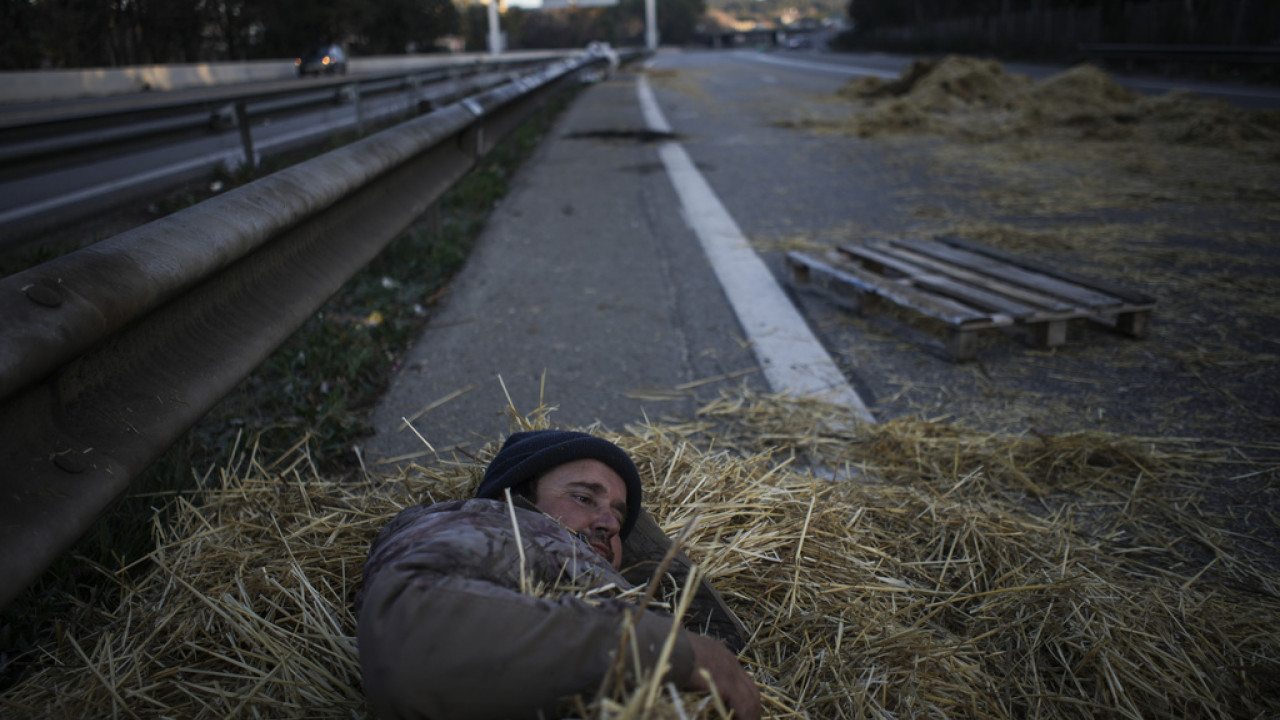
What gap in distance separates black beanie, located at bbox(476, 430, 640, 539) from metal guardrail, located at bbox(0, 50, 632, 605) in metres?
0.74

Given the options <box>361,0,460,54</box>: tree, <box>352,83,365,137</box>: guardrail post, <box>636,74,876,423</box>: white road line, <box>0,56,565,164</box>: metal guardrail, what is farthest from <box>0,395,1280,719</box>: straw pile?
<box>361,0,460,54</box>: tree

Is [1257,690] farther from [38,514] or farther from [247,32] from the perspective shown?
[247,32]

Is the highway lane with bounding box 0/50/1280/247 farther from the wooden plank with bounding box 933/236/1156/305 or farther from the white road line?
the wooden plank with bounding box 933/236/1156/305

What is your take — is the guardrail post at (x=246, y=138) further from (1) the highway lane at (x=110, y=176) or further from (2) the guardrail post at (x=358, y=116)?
(2) the guardrail post at (x=358, y=116)

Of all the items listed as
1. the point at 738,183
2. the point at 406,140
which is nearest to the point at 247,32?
the point at 738,183

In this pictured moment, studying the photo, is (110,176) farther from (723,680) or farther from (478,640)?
(723,680)

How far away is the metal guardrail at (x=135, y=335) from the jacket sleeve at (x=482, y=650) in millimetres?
619

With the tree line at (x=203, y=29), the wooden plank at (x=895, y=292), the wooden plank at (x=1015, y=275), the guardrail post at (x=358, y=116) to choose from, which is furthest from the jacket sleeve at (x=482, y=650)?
the tree line at (x=203, y=29)

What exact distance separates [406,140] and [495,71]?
19801 mm

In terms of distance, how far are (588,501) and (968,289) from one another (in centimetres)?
274

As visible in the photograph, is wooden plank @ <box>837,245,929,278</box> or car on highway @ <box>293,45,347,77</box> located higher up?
car on highway @ <box>293,45,347,77</box>

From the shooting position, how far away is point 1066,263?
5.14 metres

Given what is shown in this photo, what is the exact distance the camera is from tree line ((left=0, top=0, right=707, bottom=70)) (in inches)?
821

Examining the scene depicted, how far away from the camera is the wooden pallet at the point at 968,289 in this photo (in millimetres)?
3752
